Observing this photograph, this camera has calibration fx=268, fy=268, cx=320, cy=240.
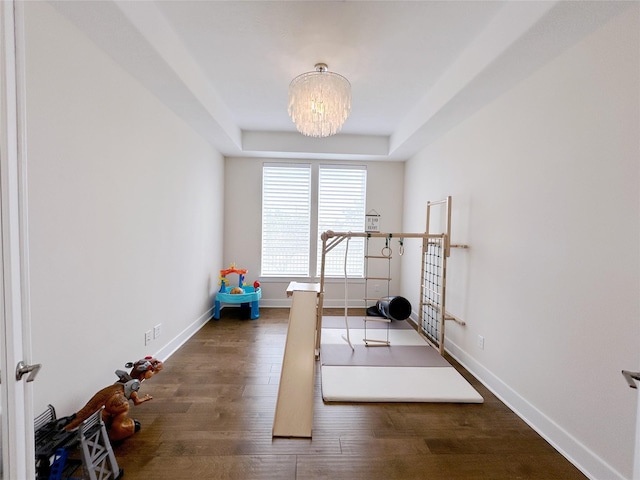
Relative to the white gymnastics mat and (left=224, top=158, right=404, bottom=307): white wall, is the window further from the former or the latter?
the white gymnastics mat

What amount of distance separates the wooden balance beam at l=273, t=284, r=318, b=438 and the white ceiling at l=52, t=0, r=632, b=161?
220 cm

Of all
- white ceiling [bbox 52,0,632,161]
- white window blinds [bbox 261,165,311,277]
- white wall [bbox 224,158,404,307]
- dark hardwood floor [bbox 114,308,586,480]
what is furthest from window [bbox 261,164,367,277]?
dark hardwood floor [bbox 114,308,586,480]

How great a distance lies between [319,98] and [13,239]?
78.2 inches

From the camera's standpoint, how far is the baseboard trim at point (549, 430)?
1463 millimetres

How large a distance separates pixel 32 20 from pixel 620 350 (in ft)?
11.3

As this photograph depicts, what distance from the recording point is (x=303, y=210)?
459cm

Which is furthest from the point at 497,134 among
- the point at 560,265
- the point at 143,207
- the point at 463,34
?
the point at 143,207

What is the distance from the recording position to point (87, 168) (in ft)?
5.55

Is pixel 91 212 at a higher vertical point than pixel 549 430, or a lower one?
higher

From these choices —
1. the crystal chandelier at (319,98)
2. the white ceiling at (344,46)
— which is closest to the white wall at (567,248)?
the white ceiling at (344,46)

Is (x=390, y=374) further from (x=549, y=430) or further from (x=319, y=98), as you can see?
(x=319, y=98)

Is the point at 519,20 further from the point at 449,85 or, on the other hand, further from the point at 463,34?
the point at 449,85

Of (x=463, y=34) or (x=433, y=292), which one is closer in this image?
(x=463, y=34)

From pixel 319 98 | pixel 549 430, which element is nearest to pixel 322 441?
pixel 549 430
